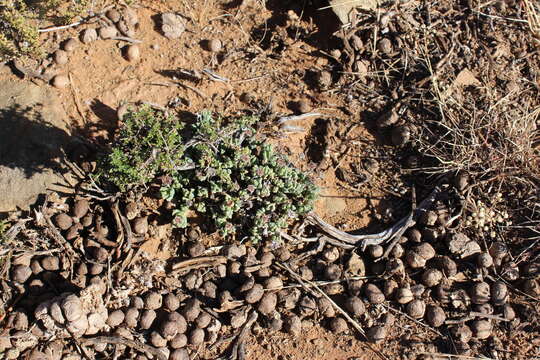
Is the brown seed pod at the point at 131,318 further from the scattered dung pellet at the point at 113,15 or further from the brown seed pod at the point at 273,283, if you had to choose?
the scattered dung pellet at the point at 113,15

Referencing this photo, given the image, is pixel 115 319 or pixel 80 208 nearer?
pixel 115 319

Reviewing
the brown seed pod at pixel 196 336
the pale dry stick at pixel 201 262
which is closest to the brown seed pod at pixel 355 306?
the pale dry stick at pixel 201 262

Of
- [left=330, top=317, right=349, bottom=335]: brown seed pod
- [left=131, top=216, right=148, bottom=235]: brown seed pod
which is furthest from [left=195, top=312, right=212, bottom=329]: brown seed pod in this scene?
[left=330, top=317, right=349, bottom=335]: brown seed pod

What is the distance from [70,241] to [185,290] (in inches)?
37.6

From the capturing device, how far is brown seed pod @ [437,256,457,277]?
12.7 feet

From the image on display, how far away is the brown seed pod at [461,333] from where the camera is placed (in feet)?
12.1

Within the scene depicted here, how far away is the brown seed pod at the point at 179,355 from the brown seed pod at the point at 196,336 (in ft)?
0.27

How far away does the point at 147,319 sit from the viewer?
3.60 metres

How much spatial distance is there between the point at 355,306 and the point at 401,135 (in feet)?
→ 4.86

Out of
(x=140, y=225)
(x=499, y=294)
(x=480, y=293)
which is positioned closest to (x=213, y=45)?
(x=140, y=225)

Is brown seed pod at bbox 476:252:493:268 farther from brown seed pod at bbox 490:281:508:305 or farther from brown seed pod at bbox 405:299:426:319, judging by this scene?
brown seed pod at bbox 405:299:426:319

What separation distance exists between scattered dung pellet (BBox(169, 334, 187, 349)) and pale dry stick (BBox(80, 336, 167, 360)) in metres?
0.09

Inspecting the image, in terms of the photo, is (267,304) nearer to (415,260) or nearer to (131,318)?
(131,318)

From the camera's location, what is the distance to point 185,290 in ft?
12.5
